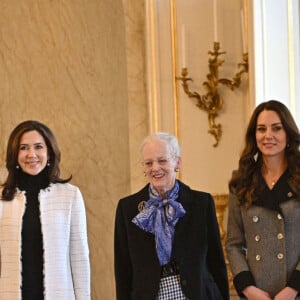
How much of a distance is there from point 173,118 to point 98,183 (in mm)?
819

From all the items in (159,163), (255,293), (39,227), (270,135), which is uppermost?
(270,135)

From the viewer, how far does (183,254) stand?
2527 millimetres

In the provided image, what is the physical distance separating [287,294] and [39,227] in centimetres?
106

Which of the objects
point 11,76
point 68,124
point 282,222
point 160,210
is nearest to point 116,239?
point 160,210

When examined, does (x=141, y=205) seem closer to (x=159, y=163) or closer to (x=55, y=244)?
(x=159, y=163)

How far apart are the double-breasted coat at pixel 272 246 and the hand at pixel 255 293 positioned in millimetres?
20

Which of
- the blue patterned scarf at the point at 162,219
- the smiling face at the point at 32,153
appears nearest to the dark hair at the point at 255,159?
the blue patterned scarf at the point at 162,219

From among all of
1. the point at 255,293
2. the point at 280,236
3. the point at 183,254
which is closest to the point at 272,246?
the point at 280,236

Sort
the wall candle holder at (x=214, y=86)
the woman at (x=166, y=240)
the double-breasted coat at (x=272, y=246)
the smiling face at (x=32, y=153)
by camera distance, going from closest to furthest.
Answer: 1. the woman at (x=166, y=240)
2. the double-breasted coat at (x=272, y=246)
3. the smiling face at (x=32, y=153)
4. the wall candle holder at (x=214, y=86)

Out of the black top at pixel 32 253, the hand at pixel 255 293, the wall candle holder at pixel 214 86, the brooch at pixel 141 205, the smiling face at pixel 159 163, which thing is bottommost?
the hand at pixel 255 293

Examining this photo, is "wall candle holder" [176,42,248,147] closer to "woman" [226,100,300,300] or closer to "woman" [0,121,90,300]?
"woman" [226,100,300,300]

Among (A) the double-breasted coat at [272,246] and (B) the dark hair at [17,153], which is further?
(B) the dark hair at [17,153]

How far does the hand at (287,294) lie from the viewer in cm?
254

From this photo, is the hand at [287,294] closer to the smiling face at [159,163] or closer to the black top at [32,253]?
the smiling face at [159,163]
